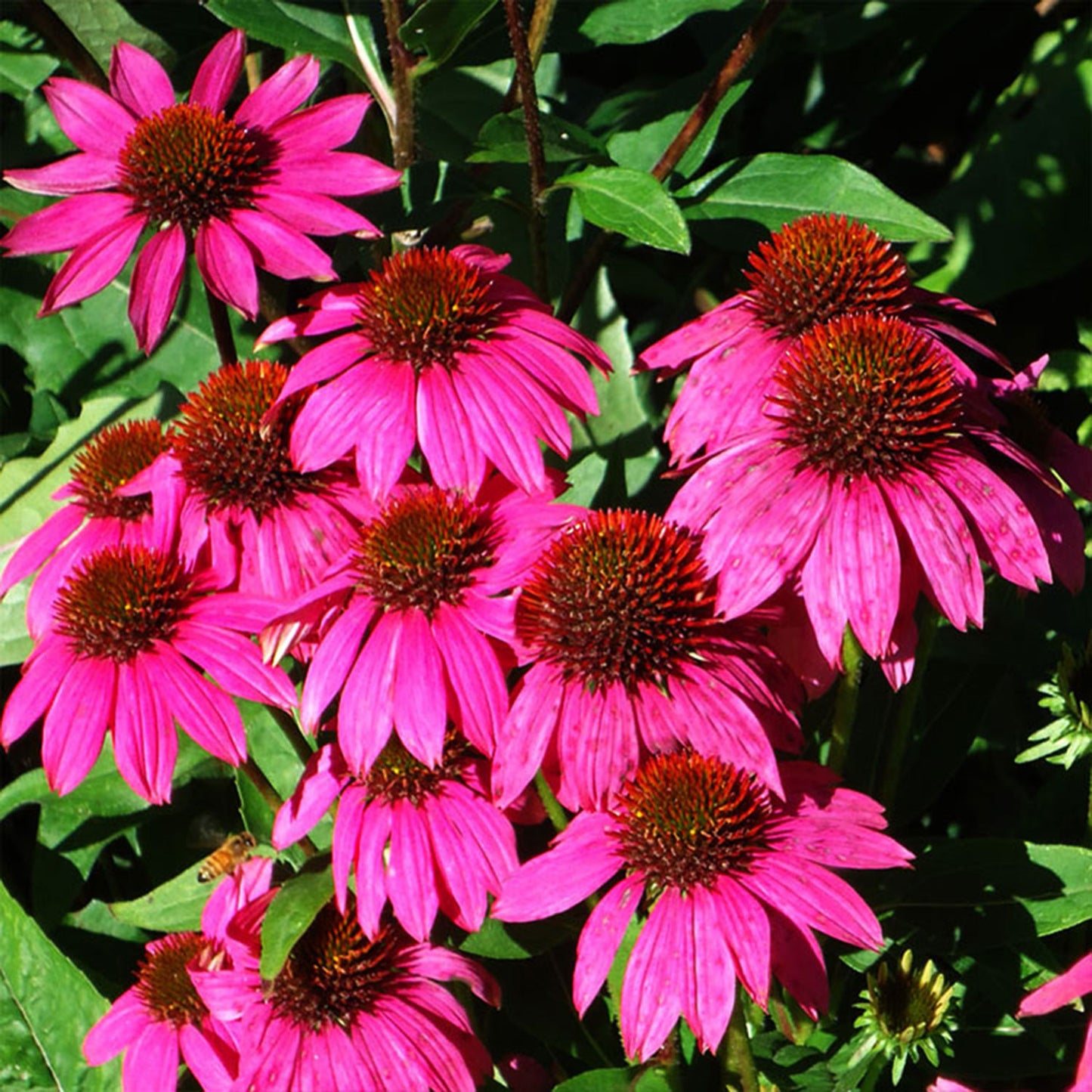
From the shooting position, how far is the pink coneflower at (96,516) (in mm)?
1140

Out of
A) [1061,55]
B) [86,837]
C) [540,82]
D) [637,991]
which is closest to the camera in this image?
[637,991]

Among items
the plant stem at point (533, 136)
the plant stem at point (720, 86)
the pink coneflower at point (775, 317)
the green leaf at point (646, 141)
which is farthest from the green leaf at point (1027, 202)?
the pink coneflower at point (775, 317)

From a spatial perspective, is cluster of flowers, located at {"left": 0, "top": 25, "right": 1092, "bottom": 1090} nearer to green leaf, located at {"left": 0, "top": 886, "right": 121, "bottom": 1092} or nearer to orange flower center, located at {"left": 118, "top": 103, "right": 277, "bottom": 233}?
orange flower center, located at {"left": 118, "top": 103, "right": 277, "bottom": 233}

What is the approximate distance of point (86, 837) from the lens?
4.78 feet

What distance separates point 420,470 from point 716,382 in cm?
24

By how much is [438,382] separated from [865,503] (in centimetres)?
29

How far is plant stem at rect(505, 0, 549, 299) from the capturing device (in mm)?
1110

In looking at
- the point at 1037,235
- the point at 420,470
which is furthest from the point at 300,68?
the point at 1037,235

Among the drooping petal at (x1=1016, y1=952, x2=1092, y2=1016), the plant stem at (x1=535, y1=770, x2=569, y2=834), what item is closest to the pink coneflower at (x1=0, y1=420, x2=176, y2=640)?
the plant stem at (x1=535, y1=770, x2=569, y2=834)

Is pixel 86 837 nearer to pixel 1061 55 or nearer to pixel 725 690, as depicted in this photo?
pixel 725 690

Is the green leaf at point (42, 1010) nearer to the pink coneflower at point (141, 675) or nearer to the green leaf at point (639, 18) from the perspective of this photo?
the pink coneflower at point (141, 675)

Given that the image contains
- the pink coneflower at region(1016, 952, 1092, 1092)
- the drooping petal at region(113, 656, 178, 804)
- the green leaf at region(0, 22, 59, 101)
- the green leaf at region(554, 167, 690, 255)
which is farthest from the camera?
the green leaf at region(0, 22, 59, 101)

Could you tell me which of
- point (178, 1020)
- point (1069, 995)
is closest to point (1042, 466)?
point (1069, 995)

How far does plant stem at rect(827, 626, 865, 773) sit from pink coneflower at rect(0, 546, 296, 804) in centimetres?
36
